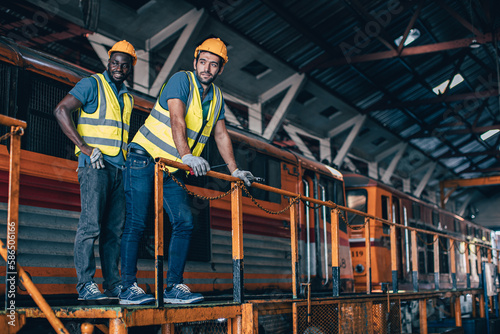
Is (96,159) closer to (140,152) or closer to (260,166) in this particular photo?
(140,152)

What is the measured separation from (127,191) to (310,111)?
14241mm

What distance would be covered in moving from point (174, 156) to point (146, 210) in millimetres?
455

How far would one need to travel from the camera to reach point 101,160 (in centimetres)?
393

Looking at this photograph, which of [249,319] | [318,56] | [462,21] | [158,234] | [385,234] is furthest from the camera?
[318,56]

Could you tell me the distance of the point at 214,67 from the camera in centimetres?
426

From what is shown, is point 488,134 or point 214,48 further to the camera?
point 488,134

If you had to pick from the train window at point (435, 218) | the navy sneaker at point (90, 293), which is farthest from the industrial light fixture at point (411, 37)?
the navy sneaker at point (90, 293)

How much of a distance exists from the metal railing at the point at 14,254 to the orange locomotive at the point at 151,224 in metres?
1.15

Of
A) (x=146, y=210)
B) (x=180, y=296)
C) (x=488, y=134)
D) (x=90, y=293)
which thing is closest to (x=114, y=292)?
(x=90, y=293)

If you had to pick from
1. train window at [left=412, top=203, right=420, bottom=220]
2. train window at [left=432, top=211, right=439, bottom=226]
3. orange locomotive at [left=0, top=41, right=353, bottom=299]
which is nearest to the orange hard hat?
orange locomotive at [left=0, top=41, right=353, bottom=299]

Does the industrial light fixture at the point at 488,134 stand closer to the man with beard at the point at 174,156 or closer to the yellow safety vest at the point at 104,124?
the man with beard at the point at 174,156

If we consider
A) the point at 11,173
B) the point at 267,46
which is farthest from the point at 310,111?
the point at 11,173

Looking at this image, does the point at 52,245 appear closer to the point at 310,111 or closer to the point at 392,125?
the point at 310,111

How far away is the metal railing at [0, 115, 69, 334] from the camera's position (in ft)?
9.86
